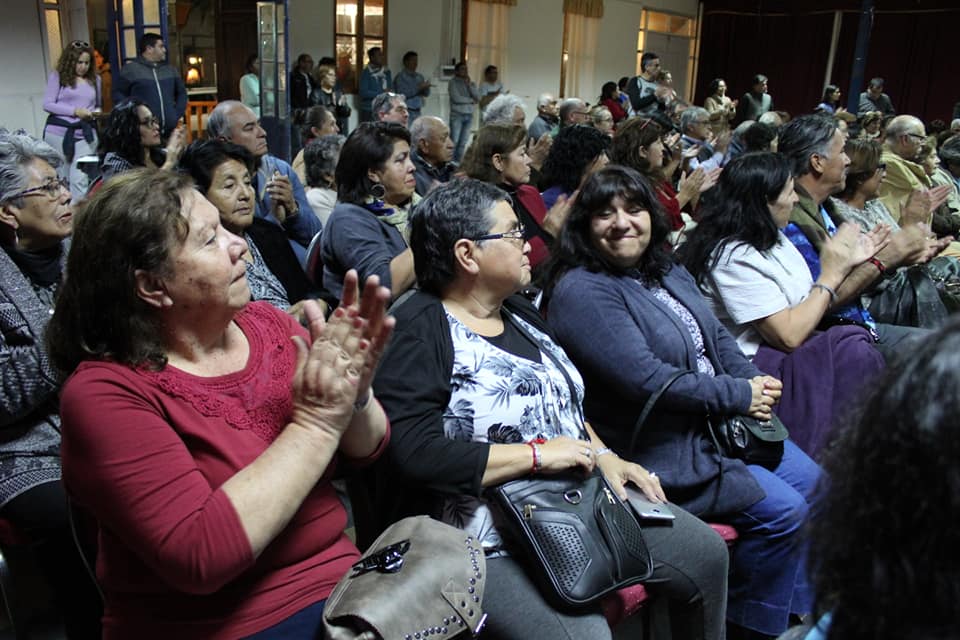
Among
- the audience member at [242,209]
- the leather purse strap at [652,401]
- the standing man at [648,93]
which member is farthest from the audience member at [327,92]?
the leather purse strap at [652,401]

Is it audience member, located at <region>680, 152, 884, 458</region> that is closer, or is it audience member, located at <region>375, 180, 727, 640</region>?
audience member, located at <region>375, 180, 727, 640</region>

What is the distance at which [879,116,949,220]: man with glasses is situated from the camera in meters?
5.09

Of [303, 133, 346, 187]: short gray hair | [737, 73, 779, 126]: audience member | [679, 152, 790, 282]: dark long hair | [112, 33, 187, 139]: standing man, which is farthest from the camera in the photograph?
[737, 73, 779, 126]: audience member

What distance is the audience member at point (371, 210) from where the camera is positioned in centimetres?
263

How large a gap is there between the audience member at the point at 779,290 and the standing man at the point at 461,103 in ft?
29.9

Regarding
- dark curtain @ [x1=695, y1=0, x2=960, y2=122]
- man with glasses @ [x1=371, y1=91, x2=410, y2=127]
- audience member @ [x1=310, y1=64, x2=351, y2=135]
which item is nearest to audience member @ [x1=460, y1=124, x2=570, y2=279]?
man with glasses @ [x1=371, y1=91, x2=410, y2=127]

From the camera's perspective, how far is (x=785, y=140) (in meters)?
3.30

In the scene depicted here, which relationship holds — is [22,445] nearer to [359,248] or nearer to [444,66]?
[359,248]

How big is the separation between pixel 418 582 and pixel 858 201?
3165 millimetres

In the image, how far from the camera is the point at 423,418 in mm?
1600

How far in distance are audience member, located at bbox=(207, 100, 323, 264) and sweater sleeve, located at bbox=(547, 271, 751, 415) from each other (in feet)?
4.82

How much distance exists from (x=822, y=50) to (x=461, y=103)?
885cm

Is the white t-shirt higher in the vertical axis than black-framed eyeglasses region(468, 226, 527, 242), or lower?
lower

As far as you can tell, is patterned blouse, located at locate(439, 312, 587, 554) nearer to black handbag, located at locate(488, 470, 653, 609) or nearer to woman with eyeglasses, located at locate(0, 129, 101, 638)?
black handbag, located at locate(488, 470, 653, 609)
